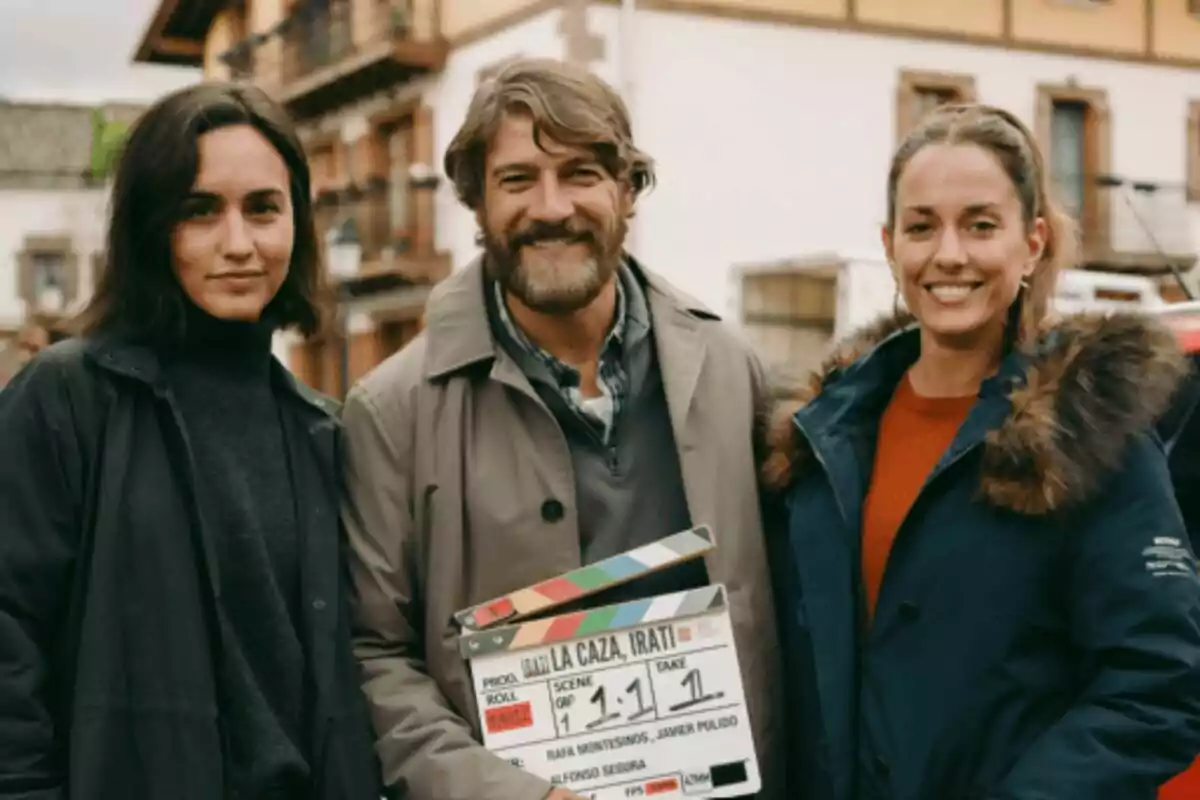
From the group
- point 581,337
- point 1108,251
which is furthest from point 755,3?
point 581,337

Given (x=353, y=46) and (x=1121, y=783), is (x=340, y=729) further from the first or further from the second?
(x=353, y=46)

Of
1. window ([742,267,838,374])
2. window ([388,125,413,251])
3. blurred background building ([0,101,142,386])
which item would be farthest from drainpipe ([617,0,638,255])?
blurred background building ([0,101,142,386])

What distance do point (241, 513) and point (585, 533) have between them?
2.22 feet

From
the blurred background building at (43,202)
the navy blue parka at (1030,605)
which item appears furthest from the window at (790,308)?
the blurred background building at (43,202)

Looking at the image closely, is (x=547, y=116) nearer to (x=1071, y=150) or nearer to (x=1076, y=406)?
(x=1076, y=406)

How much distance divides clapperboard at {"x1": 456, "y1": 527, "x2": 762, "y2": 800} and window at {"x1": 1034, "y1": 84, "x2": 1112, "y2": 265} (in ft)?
61.5

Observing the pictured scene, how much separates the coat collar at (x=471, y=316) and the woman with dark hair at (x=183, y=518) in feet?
0.87

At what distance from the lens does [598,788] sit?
10.3ft

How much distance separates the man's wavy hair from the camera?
323 cm

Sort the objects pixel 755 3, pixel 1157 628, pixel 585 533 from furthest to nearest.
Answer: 1. pixel 755 3
2. pixel 585 533
3. pixel 1157 628

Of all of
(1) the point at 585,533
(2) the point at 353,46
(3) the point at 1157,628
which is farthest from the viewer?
(2) the point at 353,46

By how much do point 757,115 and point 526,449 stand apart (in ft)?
52.6

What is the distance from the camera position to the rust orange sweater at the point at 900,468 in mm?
3045

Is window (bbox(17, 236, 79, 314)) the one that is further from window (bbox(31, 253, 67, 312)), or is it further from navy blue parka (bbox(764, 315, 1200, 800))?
navy blue parka (bbox(764, 315, 1200, 800))
